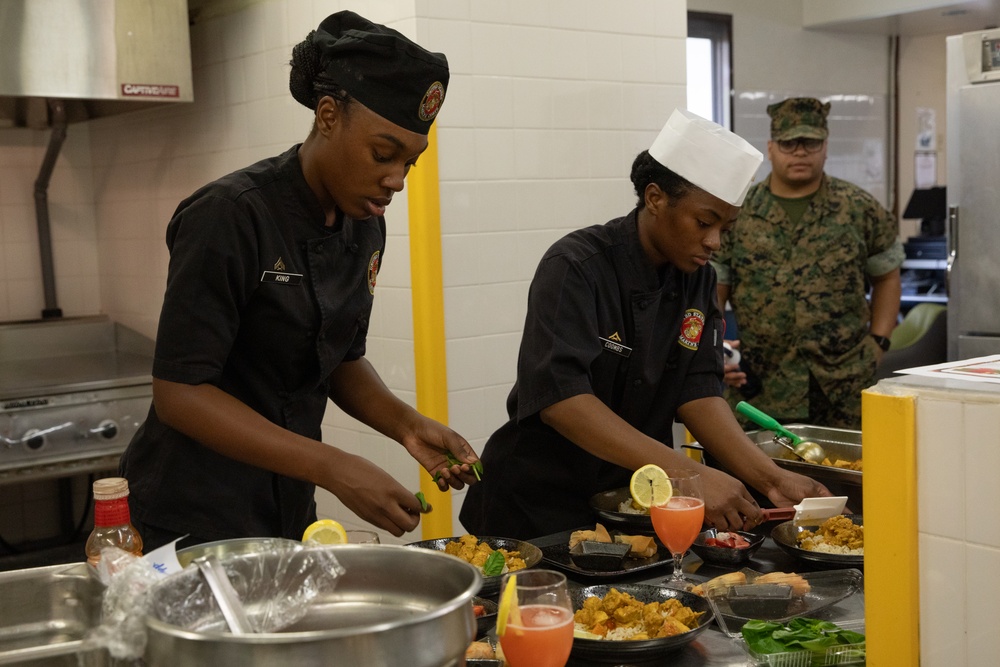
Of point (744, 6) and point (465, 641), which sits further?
point (744, 6)

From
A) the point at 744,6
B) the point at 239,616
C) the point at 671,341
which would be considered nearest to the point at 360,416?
the point at 671,341

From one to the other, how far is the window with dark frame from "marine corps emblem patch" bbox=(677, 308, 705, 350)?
171 inches

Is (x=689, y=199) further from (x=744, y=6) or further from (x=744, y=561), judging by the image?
(x=744, y=6)

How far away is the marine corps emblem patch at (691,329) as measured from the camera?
2.49m

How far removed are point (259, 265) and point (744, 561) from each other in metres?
1.04

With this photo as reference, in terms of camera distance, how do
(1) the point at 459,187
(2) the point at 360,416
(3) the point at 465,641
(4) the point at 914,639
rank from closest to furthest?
(3) the point at 465,641
(4) the point at 914,639
(2) the point at 360,416
(1) the point at 459,187

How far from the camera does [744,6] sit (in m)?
6.75

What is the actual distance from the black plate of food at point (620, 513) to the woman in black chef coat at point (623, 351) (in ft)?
0.20

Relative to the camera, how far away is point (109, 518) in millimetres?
1371

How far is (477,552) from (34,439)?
91.3 inches

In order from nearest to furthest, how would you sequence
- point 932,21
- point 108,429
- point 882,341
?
point 108,429 < point 882,341 < point 932,21

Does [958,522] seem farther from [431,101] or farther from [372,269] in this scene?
[372,269]

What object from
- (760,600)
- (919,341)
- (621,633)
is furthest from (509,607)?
(919,341)

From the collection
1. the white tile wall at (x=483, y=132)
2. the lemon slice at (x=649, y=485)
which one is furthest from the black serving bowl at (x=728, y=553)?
the white tile wall at (x=483, y=132)
